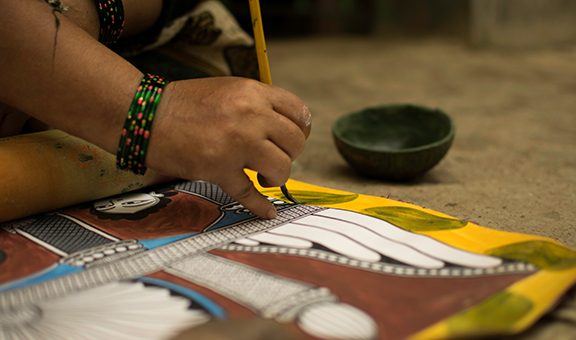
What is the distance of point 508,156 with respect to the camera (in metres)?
1.47

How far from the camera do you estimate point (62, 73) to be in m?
0.87

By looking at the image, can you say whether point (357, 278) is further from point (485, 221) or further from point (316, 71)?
point (316, 71)

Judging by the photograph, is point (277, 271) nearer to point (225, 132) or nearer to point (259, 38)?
point (225, 132)

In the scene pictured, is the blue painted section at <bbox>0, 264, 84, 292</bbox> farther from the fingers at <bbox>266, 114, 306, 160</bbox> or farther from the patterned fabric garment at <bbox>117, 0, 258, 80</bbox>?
the patterned fabric garment at <bbox>117, 0, 258, 80</bbox>

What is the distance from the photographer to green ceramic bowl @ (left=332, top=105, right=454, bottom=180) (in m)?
1.26

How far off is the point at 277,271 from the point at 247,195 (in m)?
0.16

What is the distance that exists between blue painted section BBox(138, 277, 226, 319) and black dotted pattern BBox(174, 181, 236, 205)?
289 millimetres

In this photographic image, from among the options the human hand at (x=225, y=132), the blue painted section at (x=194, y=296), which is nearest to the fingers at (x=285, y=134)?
the human hand at (x=225, y=132)

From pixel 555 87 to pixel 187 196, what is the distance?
57.2 inches

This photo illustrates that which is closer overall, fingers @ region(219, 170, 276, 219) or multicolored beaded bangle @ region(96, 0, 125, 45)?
fingers @ region(219, 170, 276, 219)

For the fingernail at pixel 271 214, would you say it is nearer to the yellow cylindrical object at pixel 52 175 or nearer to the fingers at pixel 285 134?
the fingers at pixel 285 134

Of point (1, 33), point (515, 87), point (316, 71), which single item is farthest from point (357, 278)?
point (316, 71)

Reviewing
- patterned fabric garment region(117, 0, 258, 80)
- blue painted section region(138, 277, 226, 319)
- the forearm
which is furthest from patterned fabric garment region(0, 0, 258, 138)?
blue painted section region(138, 277, 226, 319)

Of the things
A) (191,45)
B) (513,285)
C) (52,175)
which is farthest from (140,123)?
(191,45)
